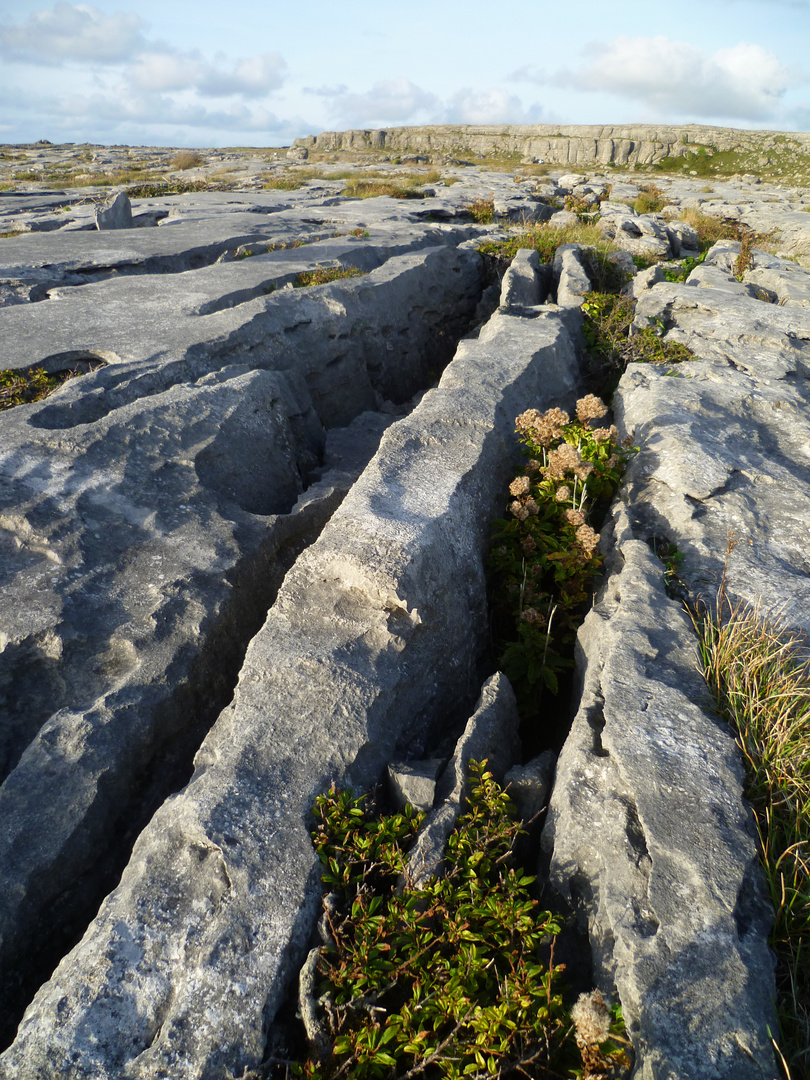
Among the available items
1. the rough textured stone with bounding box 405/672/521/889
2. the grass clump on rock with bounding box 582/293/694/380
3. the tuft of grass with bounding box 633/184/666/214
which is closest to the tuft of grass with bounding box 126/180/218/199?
the tuft of grass with bounding box 633/184/666/214

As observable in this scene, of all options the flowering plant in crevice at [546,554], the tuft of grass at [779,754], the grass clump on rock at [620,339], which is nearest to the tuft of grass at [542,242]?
the grass clump on rock at [620,339]

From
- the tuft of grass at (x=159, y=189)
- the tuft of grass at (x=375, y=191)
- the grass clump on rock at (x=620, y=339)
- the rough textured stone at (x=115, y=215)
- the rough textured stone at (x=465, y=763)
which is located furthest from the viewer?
the tuft of grass at (x=375, y=191)

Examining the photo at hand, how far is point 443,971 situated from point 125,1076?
108 cm

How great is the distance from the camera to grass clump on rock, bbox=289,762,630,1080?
2014 millimetres

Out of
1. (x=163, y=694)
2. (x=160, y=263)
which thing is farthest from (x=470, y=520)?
(x=160, y=263)

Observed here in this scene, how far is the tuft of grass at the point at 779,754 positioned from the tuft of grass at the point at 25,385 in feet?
17.9

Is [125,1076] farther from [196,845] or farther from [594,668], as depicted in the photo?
[594,668]

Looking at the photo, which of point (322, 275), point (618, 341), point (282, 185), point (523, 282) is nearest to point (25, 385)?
point (322, 275)

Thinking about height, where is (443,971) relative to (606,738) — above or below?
below

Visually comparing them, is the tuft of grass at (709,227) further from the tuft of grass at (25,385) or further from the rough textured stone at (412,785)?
the rough textured stone at (412,785)

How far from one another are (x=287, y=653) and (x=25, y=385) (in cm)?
393

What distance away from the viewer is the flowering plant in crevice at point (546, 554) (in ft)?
13.5

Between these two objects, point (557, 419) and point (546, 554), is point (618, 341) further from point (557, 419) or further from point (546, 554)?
point (546, 554)

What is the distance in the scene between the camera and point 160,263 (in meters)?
9.41
